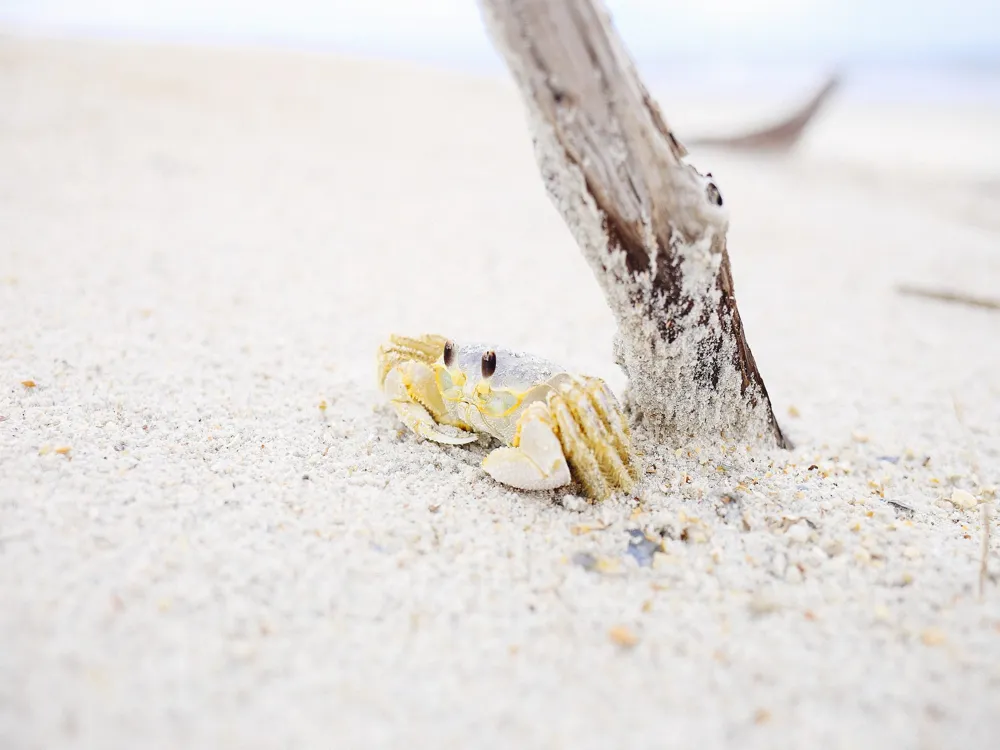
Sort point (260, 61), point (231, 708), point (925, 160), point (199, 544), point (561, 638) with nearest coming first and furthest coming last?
point (231, 708)
point (561, 638)
point (199, 544)
point (260, 61)
point (925, 160)

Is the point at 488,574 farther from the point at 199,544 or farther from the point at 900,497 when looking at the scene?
the point at 900,497

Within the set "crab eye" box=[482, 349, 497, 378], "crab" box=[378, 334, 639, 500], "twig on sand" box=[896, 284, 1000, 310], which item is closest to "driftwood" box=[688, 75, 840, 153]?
"twig on sand" box=[896, 284, 1000, 310]

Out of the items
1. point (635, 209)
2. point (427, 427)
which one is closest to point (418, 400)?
point (427, 427)

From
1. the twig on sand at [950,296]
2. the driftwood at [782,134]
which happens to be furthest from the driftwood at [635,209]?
the driftwood at [782,134]

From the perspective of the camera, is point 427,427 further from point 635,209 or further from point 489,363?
point 635,209

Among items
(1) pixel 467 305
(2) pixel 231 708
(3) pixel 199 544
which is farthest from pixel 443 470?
(1) pixel 467 305
